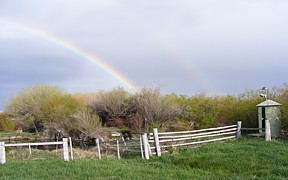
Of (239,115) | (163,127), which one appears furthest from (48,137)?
(239,115)

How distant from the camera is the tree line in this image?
93.2ft

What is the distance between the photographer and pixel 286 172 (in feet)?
35.5

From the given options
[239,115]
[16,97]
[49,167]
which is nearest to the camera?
[49,167]

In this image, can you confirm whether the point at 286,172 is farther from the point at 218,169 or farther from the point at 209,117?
the point at 209,117

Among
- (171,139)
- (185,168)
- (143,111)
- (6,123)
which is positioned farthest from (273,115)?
(6,123)

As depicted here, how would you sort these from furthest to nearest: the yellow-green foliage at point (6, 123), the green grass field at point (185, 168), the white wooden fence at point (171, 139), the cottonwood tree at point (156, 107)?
the yellow-green foliage at point (6, 123) → the cottonwood tree at point (156, 107) → the white wooden fence at point (171, 139) → the green grass field at point (185, 168)

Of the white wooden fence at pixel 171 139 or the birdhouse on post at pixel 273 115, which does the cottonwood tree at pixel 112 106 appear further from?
the birdhouse on post at pixel 273 115

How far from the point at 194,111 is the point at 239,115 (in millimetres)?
6378

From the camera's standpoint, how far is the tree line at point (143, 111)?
93.2 ft

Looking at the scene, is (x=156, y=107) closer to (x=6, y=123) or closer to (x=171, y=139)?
(x=171, y=139)

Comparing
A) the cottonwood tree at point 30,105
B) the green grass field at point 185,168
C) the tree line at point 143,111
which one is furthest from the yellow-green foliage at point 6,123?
the green grass field at point 185,168

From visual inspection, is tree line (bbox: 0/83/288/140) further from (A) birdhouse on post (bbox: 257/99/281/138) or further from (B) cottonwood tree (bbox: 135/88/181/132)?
(A) birdhouse on post (bbox: 257/99/281/138)

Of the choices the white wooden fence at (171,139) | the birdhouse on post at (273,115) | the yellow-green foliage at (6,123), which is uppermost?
the birdhouse on post at (273,115)

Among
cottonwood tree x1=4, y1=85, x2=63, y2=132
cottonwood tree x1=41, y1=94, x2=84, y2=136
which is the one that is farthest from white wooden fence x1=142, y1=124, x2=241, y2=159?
cottonwood tree x1=4, y1=85, x2=63, y2=132
